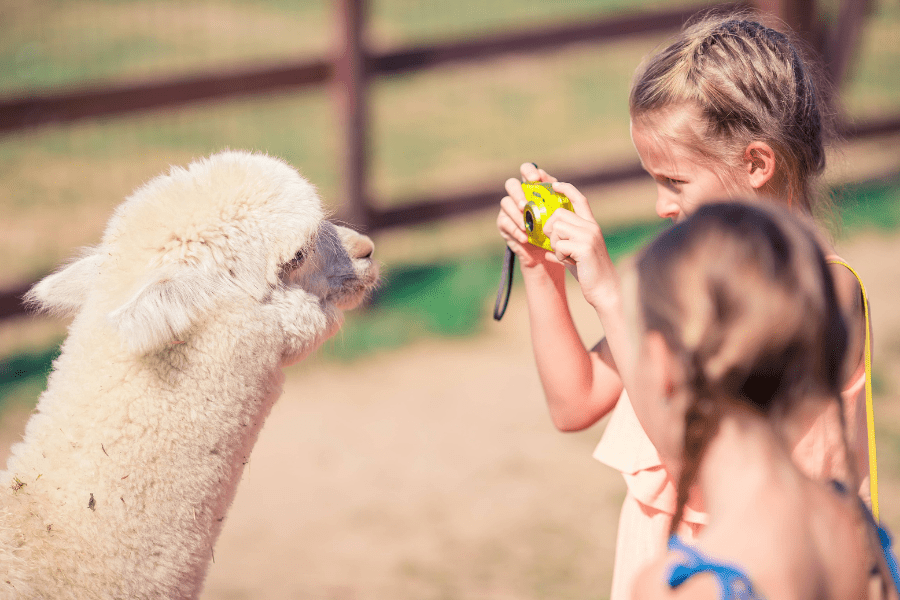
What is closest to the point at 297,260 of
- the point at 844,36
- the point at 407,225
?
the point at 407,225

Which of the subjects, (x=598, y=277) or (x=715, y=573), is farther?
(x=598, y=277)

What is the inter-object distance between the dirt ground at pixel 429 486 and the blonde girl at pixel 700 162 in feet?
5.49

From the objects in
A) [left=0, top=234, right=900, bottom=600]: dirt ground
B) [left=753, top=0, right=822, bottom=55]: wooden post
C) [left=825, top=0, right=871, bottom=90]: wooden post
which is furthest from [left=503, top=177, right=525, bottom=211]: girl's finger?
[left=825, top=0, right=871, bottom=90]: wooden post

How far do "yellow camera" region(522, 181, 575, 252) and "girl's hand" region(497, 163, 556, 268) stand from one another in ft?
0.15

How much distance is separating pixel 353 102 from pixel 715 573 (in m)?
4.83

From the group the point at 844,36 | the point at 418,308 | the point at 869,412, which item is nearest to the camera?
the point at 869,412

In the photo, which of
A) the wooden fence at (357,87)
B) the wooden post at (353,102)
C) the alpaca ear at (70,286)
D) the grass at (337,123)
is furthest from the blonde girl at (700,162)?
the wooden post at (353,102)

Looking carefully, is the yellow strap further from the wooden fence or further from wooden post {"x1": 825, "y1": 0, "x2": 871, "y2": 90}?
wooden post {"x1": 825, "y1": 0, "x2": 871, "y2": 90}

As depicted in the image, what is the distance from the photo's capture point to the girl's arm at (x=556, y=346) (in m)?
1.89

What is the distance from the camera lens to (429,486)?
12.9 ft

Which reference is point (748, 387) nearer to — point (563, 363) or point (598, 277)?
point (598, 277)

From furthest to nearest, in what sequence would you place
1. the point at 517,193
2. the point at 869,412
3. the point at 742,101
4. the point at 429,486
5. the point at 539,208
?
the point at 429,486 → the point at 517,193 → the point at 539,208 → the point at 742,101 → the point at 869,412

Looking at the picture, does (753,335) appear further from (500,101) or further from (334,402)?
(500,101)

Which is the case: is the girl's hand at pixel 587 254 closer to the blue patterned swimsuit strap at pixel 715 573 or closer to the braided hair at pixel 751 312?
the braided hair at pixel 751 312
